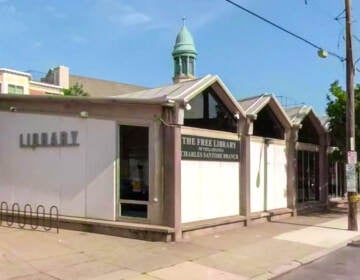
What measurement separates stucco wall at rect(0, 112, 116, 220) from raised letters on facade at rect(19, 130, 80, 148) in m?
0.09

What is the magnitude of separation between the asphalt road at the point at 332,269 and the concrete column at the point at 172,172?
11.9 ft

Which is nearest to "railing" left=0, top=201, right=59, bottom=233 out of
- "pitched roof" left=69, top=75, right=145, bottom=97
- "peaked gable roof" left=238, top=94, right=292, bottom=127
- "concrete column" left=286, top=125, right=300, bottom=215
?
"peaked gable roof" left=238, top=94, right=292, bottom=127

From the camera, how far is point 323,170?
84.8 feet

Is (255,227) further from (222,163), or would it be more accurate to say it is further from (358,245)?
(358,245)

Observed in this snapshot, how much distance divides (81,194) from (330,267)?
6.75 m

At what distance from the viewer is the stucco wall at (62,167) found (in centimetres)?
1565

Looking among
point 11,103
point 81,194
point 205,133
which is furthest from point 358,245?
point 11,103

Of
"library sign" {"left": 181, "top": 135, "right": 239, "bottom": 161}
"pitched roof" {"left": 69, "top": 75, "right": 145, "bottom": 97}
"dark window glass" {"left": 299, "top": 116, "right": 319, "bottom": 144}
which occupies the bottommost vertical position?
"library sign" {"left": 181, "top": 135, "right": 239, "bottom": 161}

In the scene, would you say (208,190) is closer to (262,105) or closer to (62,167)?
(62,167)

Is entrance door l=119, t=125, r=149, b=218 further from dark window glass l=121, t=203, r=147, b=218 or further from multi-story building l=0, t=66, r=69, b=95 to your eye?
multi-story building l=0, t=66, r=69, b=95

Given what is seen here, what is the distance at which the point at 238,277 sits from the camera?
36.1 feet

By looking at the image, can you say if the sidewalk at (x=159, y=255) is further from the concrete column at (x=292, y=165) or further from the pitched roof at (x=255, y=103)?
the concrete column at (x=292, y=165)

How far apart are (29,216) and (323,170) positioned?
13.8 metres

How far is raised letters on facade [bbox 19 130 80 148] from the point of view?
53.0 ft
